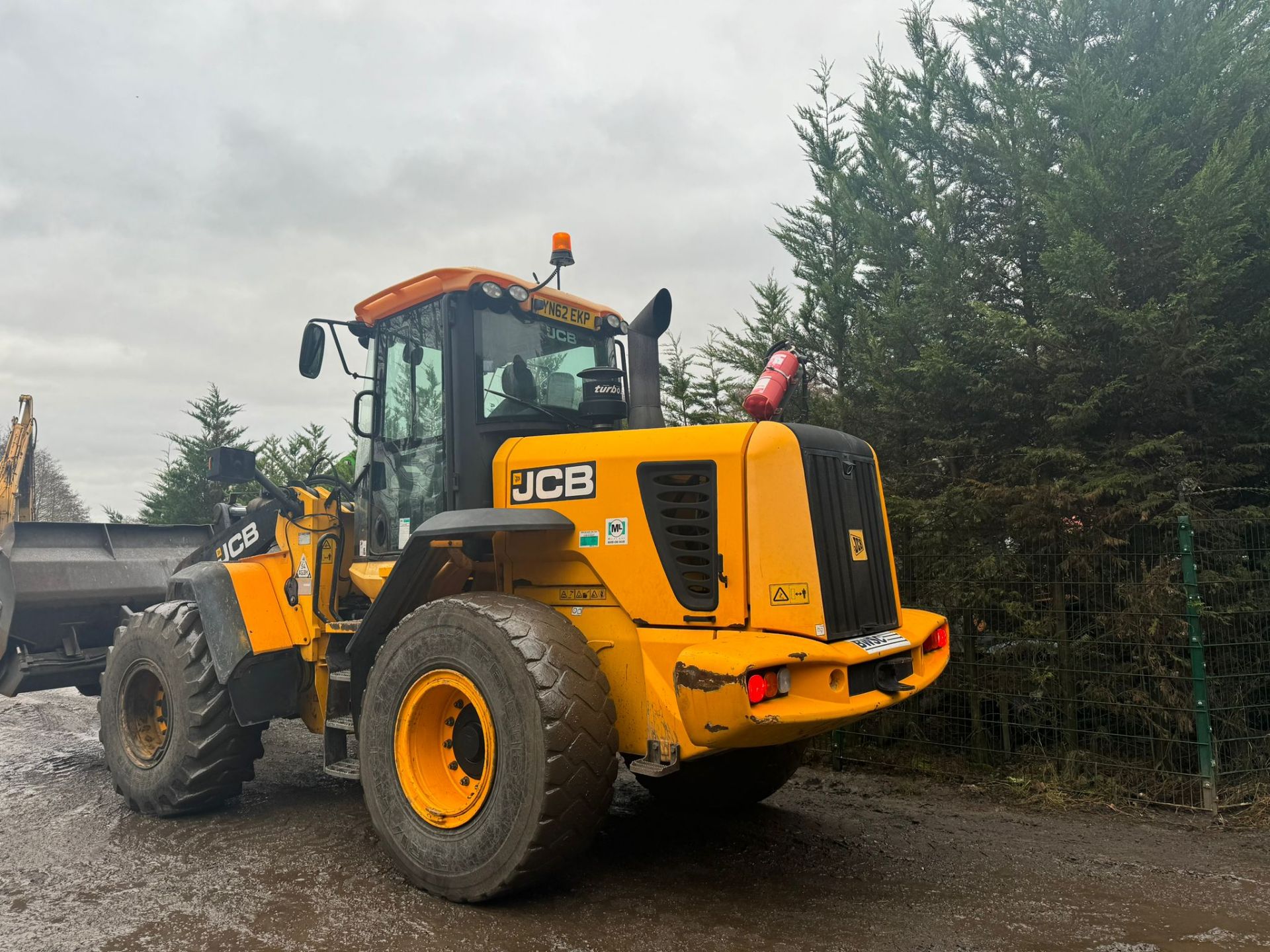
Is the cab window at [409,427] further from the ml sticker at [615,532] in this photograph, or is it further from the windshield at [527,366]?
the ml sticker at [615,532]

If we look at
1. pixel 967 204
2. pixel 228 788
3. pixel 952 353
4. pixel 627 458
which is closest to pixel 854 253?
pixel 967 204

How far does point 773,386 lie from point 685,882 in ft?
8.48

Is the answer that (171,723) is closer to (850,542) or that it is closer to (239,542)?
(239,542)

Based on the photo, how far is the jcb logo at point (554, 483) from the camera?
A: 448 cm

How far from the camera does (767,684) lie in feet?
12.0

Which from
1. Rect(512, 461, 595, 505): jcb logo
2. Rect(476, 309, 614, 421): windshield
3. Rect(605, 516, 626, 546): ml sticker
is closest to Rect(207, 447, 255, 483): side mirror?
Rect(476, 309, 614, 421): windshield

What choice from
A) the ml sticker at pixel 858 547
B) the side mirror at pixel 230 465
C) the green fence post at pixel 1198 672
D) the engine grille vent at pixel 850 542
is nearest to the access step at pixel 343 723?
the side mirror at pixel 230 465

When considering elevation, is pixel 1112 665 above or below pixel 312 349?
below

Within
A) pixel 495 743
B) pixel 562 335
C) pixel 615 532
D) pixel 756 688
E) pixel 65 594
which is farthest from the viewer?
pixel 65 594

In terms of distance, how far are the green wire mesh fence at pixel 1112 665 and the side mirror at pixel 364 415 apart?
4162mm

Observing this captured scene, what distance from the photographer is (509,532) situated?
15.4 ft

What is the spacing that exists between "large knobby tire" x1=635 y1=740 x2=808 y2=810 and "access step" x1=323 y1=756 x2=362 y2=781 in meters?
1.64

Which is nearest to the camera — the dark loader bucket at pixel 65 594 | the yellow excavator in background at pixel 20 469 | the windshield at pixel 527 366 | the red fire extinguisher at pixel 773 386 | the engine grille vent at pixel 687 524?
the engine grille vent at pixel 687 524

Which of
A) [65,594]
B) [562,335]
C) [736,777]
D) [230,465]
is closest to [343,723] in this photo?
[230,465]
